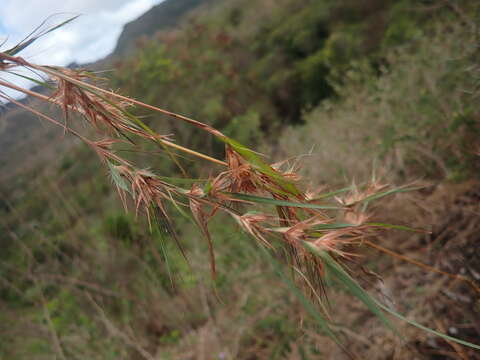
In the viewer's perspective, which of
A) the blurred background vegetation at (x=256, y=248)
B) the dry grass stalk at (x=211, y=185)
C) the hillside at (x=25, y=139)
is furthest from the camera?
the blurred background vegetation at (x=256, y=248)

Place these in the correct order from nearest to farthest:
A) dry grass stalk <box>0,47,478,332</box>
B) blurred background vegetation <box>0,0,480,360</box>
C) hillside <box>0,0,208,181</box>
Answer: dry grass stalk <box>0,47,478,332</box>
hillside <box>0,0,208,181</box>
blurred background vegetation <box>0,0,480,360</box>

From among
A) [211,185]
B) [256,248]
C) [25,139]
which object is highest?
[25,139]

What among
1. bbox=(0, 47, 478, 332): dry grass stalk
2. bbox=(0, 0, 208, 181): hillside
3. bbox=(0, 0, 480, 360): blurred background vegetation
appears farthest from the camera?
bbox=(0, 0, 480, 360): blurred background vegetation

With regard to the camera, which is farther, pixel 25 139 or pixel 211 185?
pixel 25 139

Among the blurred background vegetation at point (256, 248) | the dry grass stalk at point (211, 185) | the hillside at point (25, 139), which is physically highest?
the hillside at point (25, 139)

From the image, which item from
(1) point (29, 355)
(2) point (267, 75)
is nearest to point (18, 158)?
(1) point (29, 355)

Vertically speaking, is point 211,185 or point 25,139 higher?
point 25,139

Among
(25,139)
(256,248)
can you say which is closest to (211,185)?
(256,248)

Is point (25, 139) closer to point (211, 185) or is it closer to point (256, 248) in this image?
point (256, 248)
